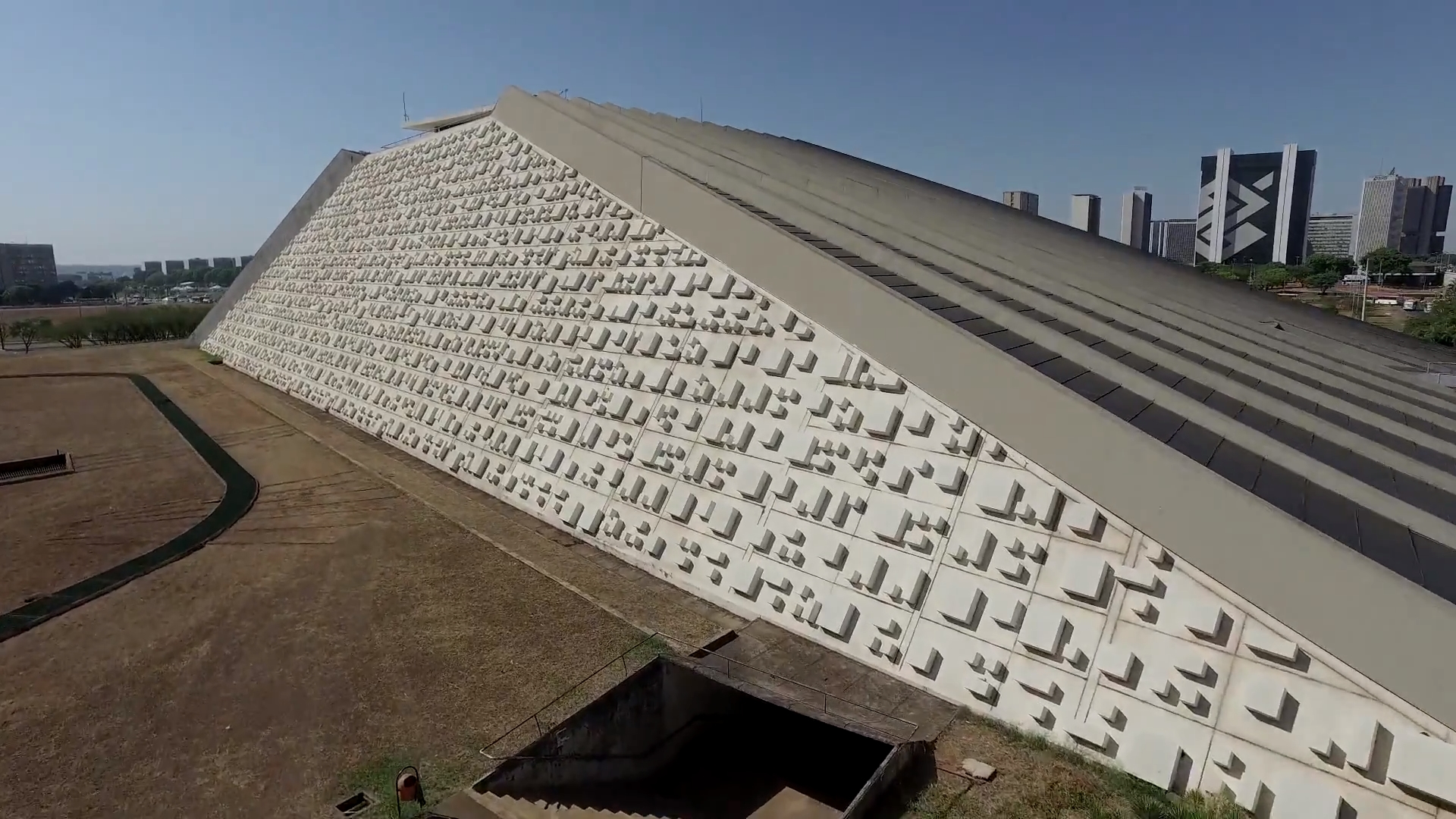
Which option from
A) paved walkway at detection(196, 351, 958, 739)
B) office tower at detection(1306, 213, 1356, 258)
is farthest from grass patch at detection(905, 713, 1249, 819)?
office tower at detection(1306, 213, 1356, 258)

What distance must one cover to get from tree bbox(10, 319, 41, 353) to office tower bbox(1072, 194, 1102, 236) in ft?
178

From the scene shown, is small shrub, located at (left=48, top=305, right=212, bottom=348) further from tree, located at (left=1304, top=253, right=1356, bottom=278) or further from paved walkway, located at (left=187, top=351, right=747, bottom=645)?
tree, located at (left=1304, top=253, right=1356, bottom=278)

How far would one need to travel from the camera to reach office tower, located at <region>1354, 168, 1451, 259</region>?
105 meters

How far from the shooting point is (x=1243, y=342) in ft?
33.7

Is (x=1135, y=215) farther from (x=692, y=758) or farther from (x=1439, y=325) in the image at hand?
(x=692, y=758)

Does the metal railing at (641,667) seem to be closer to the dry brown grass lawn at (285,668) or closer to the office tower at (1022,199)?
the dry brown grass lawn at (285,668)

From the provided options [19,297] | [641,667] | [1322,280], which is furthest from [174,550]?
[19,297]

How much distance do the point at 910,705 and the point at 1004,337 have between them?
3605mm

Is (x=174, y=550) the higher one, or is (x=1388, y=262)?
(x=1388, y=262)

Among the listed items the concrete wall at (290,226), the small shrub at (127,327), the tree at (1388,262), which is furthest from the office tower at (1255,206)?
the small shrub at (127,327)

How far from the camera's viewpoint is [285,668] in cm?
713

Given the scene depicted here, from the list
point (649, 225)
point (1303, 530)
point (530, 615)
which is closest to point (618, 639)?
point (530, 615)

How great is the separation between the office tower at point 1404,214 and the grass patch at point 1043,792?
131 metres

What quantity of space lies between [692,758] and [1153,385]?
533 cm
